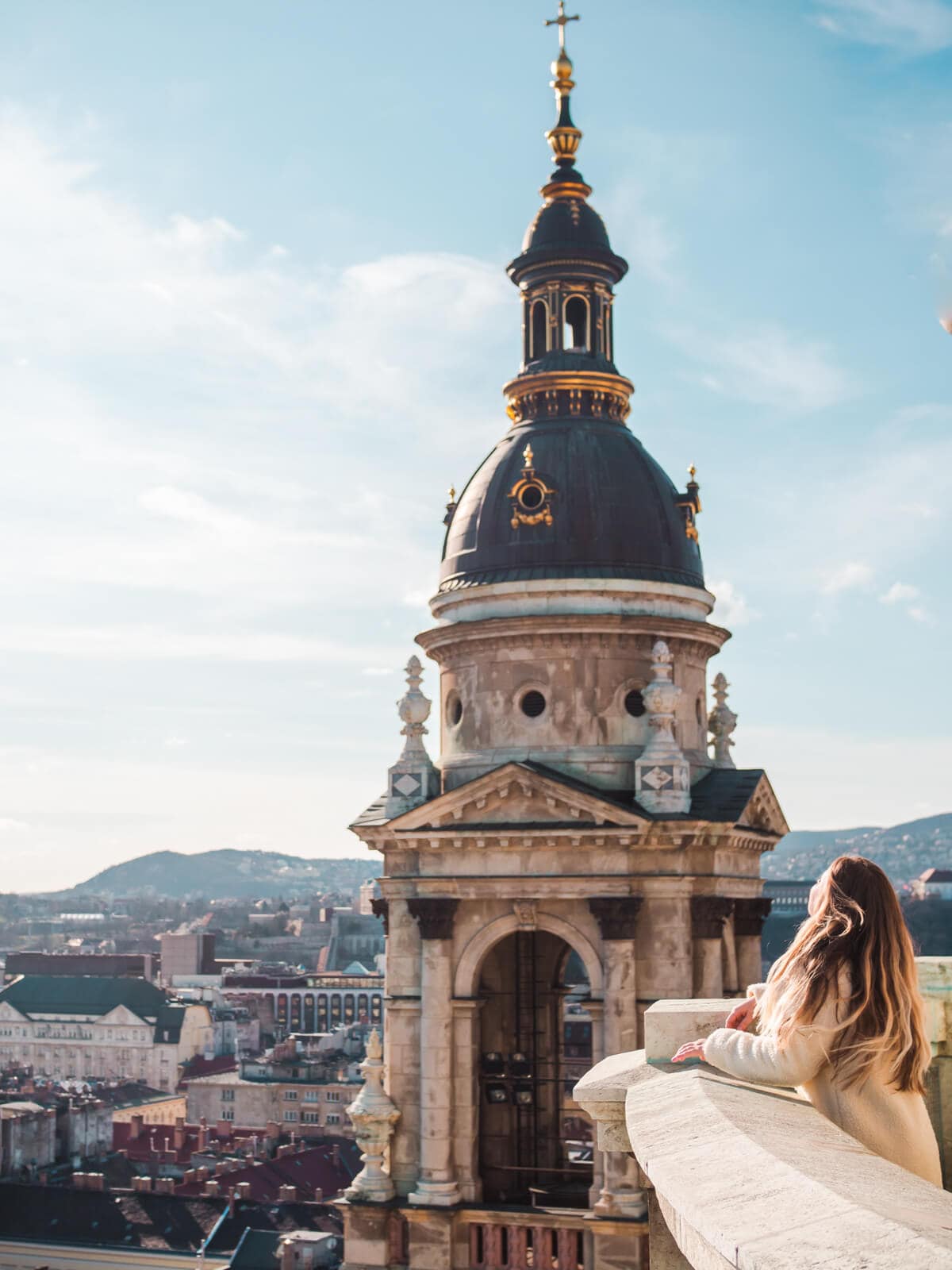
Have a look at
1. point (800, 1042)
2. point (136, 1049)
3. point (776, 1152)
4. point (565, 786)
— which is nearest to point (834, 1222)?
point (776, 1152)

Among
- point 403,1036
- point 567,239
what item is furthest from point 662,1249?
point 567,239

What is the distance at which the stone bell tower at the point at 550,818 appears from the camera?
3209cm

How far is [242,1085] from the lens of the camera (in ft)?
445

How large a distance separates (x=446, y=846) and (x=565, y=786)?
2.54m

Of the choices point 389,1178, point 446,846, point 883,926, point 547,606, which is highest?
point 547,606

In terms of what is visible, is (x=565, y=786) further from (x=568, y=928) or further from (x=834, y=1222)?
(x=834, y=1222)

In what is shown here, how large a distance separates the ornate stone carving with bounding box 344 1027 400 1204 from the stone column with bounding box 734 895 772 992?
6.88 m

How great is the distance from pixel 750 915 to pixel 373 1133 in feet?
A: 26.2

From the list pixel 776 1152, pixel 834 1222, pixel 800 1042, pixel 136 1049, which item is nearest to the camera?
pixel 834 1222

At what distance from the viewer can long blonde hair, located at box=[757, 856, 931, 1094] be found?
772 cm

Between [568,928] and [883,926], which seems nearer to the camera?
[883,926]

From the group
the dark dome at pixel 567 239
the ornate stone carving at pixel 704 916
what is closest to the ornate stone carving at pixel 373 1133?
the ornate stone carving at pixel 704 916

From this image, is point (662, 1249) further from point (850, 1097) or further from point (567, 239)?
point (567, 239)

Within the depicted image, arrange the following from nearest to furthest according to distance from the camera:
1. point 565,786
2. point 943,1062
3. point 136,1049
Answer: point 943,1062 < point 565,786 < point 136,1049
